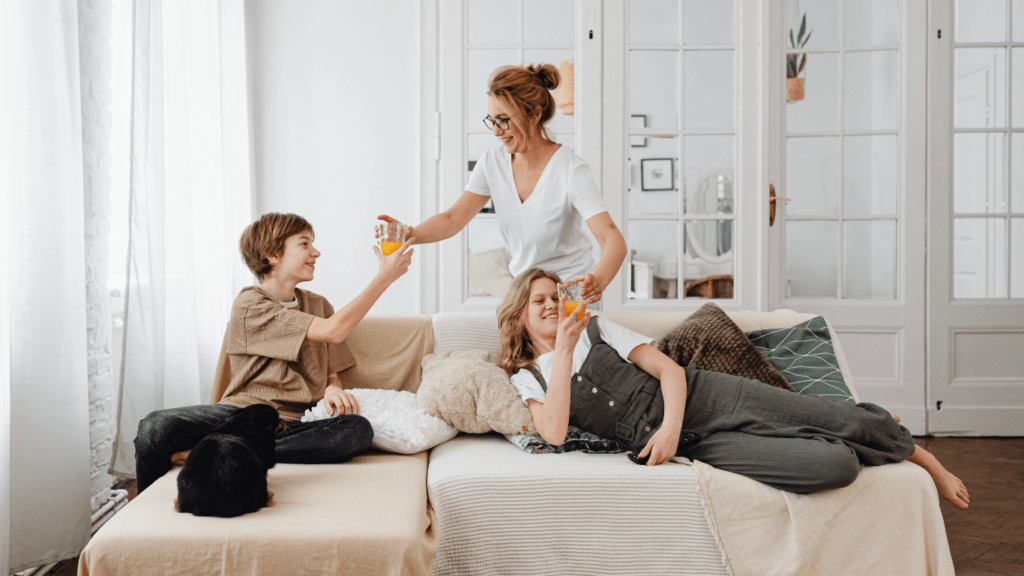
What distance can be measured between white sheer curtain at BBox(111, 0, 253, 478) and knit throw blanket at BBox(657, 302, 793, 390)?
1725 millimetres

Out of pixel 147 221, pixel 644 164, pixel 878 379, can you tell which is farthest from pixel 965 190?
pixel 147 221

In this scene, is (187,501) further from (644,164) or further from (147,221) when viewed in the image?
(644,164)

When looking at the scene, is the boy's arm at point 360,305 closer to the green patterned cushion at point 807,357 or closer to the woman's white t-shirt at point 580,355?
the woman's white t-shirt at point 580,355

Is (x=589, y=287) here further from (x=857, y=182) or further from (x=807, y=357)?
(x=857, y=182)

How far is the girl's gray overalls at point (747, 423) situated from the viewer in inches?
59.2

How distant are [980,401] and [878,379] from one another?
1.73 ft

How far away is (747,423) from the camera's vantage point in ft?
5.45

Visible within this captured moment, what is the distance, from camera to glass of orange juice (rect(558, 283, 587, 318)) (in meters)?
1.63

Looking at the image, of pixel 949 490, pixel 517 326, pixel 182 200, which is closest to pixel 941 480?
pixel 949 490

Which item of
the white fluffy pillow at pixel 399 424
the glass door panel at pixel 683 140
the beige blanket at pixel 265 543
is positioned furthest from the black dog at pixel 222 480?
the glass door panel at pixel 683 140

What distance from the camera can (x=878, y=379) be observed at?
11.5 feet

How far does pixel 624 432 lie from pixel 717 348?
16.8 inches

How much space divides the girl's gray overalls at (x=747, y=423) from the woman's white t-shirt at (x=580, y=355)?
20 mm

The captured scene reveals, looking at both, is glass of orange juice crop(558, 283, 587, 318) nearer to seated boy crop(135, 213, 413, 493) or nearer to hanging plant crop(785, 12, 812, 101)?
seated boy crop(135, 213, 413, 493)
